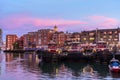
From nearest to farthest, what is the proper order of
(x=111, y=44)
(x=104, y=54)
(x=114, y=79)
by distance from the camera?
1. (x=114, y=79)
2. (x=104, y=54)
3. (x=111, y=44)

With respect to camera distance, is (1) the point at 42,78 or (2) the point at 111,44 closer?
(1) the point at 42,78

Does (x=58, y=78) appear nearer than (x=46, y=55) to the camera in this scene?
Yes

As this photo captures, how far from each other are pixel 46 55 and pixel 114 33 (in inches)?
4513

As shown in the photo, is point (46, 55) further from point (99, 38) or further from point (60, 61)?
point (99, 38)

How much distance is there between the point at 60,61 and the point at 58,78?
133ft

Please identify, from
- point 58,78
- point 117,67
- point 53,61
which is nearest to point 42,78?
point 58,78

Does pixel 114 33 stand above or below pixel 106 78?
above

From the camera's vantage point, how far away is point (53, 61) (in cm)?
8700

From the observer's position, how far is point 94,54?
291 feet

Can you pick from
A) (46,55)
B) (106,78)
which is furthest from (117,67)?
(46,55)

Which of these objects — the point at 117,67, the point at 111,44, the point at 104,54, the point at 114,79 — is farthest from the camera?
the point at 111,44

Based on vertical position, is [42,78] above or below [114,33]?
below

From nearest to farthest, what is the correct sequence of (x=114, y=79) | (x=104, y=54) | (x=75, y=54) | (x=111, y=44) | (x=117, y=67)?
(x=114, y=79)
(x=117, y=67)
(x=104, y=54)
(x=75, y=54)
(x=111, y=44)

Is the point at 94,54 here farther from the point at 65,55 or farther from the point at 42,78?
the point at 42,78
